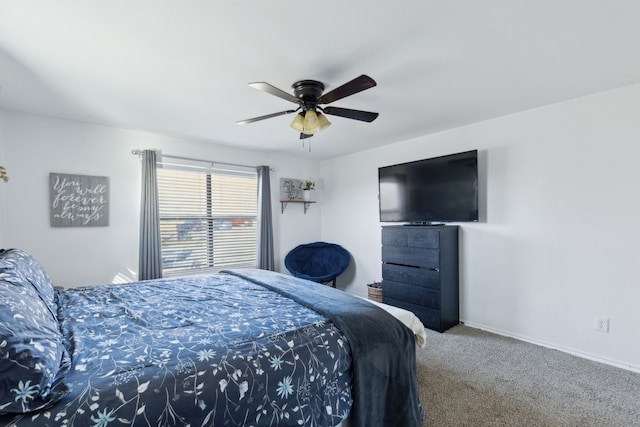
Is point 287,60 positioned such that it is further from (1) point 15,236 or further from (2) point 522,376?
(1) point 15,236

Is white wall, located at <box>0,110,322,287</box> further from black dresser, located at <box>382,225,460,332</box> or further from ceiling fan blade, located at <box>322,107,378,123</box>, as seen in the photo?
black dresser, located at <box>382,225,460,332</box>

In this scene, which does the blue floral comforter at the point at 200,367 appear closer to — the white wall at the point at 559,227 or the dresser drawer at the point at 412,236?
the dresser drawer at the point at 412,236

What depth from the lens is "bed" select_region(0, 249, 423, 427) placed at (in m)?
1.03

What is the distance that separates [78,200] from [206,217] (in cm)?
141

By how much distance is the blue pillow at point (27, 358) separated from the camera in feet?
3.14

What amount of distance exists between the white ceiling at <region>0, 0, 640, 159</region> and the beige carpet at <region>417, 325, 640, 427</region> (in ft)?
7.69

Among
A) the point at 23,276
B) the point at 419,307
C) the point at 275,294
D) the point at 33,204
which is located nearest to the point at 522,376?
the point at 419,307

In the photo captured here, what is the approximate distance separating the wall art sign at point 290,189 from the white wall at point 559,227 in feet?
7.33

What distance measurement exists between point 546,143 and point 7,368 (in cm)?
394

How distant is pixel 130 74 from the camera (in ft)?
7.38

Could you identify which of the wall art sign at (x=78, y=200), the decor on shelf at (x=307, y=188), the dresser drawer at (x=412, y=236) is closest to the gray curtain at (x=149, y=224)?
the wall art sign at (x=78, y=200)

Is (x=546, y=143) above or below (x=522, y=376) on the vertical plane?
above

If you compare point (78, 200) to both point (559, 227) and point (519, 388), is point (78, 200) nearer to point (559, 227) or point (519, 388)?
point (519, 388)

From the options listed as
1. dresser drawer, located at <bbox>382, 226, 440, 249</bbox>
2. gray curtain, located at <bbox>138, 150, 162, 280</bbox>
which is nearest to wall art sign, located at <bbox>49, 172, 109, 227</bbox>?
gray curtain, located at <bbox>138, 150, 162, 280</bbox>
